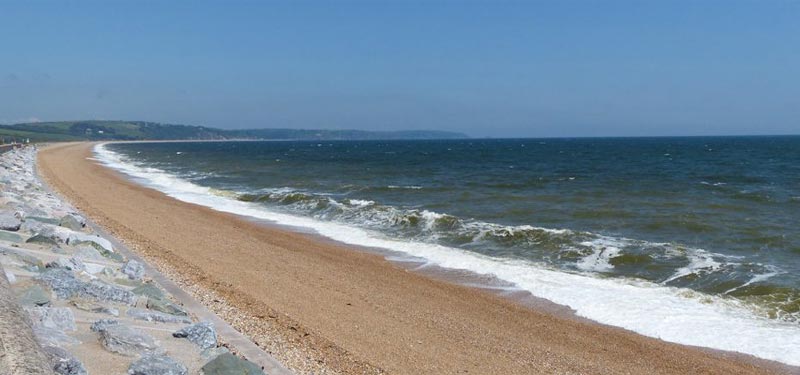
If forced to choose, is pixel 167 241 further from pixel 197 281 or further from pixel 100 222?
pixel 197 281

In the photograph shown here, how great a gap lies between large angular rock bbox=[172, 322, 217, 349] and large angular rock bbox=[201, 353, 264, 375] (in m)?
0.74

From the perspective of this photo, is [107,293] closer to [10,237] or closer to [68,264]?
[68,264]

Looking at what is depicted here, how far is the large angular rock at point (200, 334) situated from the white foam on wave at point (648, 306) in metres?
6.20

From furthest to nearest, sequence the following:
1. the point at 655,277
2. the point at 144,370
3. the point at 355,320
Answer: the point at 655,277, the point at 355,320, the point at 144,370

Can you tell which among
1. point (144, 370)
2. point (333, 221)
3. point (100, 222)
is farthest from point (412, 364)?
point (333, 221)

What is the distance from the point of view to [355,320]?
9422 millimetres

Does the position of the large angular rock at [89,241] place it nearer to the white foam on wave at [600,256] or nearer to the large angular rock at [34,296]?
the large angular rock at [34,296]

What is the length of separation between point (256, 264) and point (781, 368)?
9216 millimetres

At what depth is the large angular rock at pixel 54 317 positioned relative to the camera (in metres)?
5.99

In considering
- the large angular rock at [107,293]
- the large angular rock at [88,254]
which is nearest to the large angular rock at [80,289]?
the large angular rock at [107,293]

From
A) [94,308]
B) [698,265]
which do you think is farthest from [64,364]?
[698,265]

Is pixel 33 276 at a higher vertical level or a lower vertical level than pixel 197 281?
higher

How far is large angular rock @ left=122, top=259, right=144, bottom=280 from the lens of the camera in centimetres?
947

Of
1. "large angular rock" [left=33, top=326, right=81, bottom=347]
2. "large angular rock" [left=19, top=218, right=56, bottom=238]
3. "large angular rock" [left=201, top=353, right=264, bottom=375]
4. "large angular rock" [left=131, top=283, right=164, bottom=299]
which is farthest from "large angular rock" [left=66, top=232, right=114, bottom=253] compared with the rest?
"large angular rock" [left=201, top=353, right=264, bottom=375]
